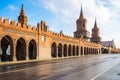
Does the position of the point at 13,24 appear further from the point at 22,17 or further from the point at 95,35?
the point at 95,35

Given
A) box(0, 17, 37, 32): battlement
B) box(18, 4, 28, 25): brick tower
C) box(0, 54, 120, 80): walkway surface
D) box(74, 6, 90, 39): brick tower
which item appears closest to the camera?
box(0, 54, 120, 80): walkway surface

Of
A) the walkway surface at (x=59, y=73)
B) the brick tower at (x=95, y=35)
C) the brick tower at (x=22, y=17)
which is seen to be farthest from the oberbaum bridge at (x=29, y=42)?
the brick tower at (x=95, y=35)

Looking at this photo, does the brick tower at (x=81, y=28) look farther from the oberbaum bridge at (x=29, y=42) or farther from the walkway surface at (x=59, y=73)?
the walkway surface at (x=59, y=73)

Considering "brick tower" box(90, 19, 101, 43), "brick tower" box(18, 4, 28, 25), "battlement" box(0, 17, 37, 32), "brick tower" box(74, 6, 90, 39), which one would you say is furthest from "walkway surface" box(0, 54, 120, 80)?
"brick tower" box(90, 19, 101, 43)

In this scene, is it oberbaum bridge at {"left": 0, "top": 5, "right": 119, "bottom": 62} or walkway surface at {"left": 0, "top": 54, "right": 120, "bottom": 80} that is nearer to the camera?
Result: walkway surface at {"left": 0, "top": 54, "right": 120, "bottom": 80}

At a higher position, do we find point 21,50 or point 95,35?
point 95,35

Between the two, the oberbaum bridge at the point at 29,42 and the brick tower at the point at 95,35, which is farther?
the brick tower at the point at 95,35

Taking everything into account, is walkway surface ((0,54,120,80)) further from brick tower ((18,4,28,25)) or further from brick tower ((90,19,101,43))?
brick tower ((90,19,101,43))

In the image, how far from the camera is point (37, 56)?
42375mm

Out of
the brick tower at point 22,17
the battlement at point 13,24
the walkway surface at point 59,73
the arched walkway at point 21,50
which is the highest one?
the brick tower at point 22,17

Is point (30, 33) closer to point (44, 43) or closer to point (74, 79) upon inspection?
point (44, 43)

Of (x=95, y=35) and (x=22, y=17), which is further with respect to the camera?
(x=95, y=35)

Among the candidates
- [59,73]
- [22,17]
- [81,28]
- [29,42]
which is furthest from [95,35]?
[59,73]

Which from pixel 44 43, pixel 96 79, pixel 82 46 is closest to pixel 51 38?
pixel 44 43
